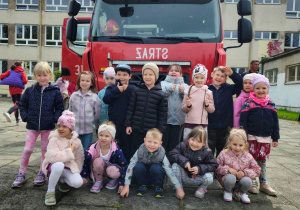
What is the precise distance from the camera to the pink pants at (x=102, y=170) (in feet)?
11.3

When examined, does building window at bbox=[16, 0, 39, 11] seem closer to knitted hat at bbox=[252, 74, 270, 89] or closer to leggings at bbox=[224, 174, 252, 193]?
knitted hat at bbox=[252, 74, 270, 89]

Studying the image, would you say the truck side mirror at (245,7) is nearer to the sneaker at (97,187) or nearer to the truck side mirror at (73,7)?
the truck side mirror at (73,7)

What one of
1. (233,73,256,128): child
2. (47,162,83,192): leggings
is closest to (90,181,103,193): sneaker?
(47,162,83,192): leggings

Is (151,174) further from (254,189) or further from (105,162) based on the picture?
(254,189)

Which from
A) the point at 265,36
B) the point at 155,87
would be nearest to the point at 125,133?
the point at 155,87

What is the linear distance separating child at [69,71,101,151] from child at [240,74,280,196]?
2.07 m

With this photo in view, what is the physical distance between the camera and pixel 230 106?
4148mm

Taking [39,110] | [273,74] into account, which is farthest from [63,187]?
[273,74]

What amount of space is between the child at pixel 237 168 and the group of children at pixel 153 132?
0.4 inches

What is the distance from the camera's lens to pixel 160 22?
193 inches

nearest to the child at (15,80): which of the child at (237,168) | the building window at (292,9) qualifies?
the child at (237,168)

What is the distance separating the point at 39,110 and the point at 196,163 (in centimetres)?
211

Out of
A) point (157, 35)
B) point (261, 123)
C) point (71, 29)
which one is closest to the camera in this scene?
point (261, 123)

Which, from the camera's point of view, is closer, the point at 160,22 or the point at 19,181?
the point at 19,181
